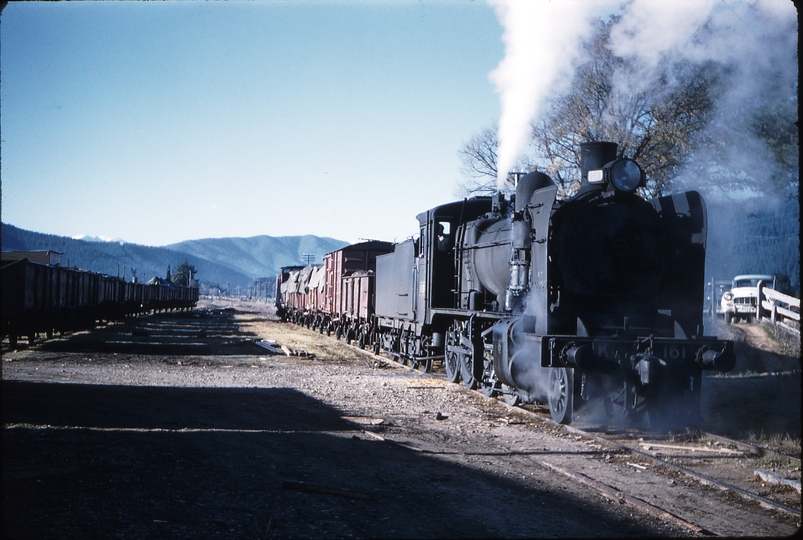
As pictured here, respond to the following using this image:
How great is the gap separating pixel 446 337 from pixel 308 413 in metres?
4.48

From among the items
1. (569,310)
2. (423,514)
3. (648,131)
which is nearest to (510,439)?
(569,310)

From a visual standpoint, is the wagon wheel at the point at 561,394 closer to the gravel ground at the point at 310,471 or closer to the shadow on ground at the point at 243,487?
the gravel ground at the point at 310,471

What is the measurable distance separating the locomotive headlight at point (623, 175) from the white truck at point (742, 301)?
54.4ft

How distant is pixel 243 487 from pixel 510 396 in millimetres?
5888

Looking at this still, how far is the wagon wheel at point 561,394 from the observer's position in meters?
8.48

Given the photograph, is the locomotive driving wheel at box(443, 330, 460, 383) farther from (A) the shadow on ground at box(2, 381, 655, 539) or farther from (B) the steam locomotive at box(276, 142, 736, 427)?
(A) the shadow on ground at box(2, 381, 655, 539)

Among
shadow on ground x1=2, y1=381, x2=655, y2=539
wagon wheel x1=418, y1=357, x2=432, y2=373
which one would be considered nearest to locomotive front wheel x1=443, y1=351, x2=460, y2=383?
wagon wheel x1=418, y1=357, x2=432, y2=373

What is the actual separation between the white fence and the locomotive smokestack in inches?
526

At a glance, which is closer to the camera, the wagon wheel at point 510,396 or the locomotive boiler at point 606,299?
the locomotive boiler at point 606,299

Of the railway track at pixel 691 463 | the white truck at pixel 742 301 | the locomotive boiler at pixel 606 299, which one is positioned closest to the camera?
the railway track at pixel 691 463

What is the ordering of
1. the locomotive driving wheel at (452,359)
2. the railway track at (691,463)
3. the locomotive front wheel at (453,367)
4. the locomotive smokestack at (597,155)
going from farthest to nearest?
the locomotive front wheel at (453,367) < the locomotive driving wheel at (452,359) < the locomotive smokestack at (597,155) < the railway track at (691,463)

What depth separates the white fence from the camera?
20.0 metres

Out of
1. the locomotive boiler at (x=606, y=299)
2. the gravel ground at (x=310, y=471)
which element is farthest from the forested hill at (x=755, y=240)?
the gravel ground at (x=310, y=471)

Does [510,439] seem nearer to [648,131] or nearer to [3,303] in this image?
[648,131]
